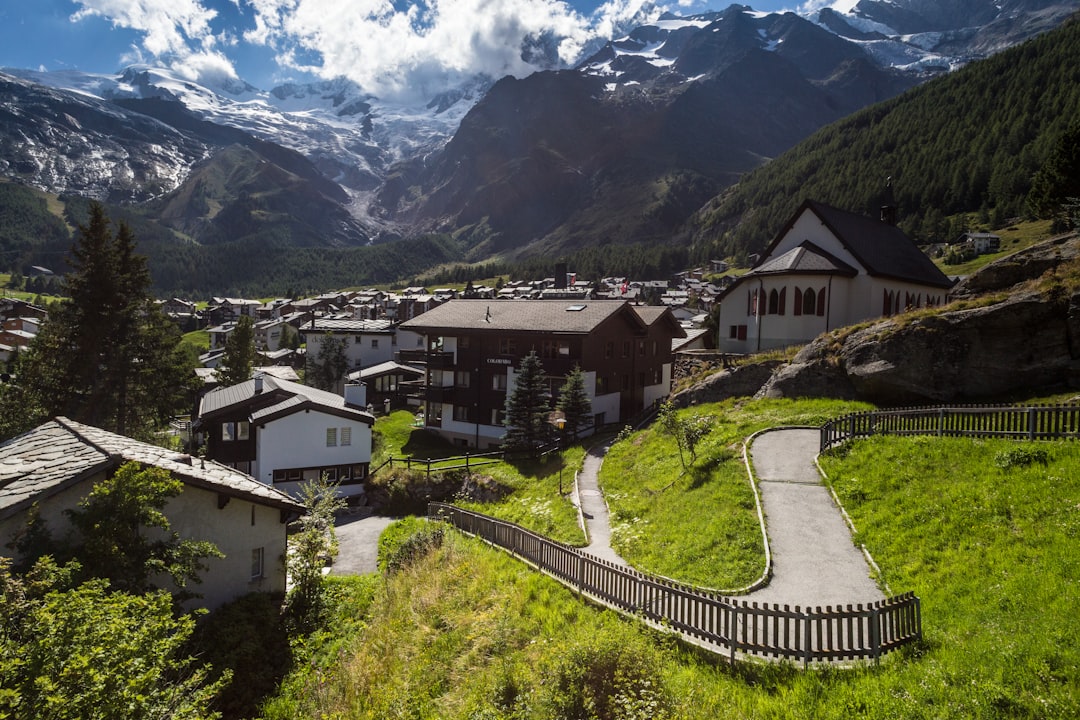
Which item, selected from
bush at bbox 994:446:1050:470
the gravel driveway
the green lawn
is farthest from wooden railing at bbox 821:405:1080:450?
the gravel driveway

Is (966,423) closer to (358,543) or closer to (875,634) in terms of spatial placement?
(875,634)

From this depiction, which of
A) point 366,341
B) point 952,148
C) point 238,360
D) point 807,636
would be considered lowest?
point 807,636

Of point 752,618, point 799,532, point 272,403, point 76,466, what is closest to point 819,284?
point 799,532

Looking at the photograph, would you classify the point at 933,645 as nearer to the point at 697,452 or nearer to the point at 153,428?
the point at 697,452

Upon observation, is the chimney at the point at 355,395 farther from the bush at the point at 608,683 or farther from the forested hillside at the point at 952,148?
the forested hillside at the point at 952,148

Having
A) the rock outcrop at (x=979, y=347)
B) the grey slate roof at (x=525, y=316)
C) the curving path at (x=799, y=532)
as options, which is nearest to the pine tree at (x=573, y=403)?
the grey slate roof at (x=525, y=316)

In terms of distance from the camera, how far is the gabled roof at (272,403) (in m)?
36.8

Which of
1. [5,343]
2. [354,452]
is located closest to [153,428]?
[354,452]

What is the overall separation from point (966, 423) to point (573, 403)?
22.5 meters

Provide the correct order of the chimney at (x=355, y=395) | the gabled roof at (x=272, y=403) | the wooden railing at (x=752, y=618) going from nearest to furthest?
the wooden railing at (x=752, y=618) < the gabled roof at (x=272, y=403) < the chimney at (x=355, y=395)

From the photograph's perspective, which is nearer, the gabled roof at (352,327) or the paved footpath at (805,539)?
the paved footpath at (805,539)

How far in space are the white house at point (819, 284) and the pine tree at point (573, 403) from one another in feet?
44.0

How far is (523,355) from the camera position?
141ft

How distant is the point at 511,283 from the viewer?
173 m
